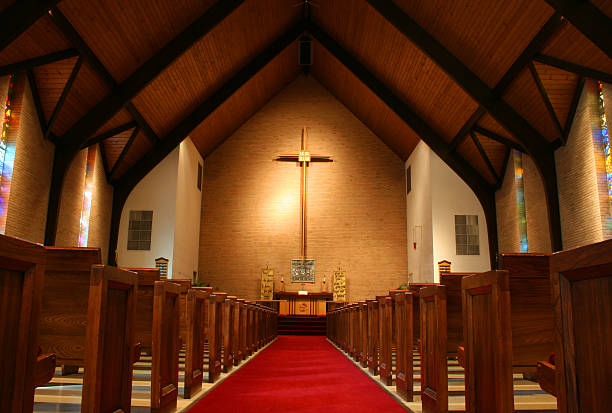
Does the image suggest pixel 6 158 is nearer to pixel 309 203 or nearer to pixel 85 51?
pixel 85 51

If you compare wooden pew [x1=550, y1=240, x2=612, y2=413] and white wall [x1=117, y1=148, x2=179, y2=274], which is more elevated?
white wall [x1=117, y1=148, x2=179, y2=274]

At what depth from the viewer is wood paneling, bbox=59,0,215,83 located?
8.45 meters

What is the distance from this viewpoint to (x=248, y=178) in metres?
16.5

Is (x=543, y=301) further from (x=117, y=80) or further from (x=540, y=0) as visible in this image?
(x=117, y=80)

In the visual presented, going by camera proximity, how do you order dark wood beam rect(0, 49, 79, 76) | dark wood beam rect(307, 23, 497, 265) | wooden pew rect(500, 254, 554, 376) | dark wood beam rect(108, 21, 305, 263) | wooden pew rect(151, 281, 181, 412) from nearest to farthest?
wooden pew rect(151, 281, 181, 412) < wooden pew rect(500, 254, 554, 376) < dark wood beam rect(0, 49, 79, 76) < dark wood beam rect(307, 23, 497, 265) < dark wood beam rect(108, 21, 305, 263)

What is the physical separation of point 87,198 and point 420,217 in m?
8.20

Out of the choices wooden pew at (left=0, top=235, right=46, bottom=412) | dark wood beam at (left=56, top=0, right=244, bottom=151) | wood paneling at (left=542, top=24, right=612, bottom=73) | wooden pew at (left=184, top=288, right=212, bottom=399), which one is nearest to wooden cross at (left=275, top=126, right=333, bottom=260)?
dark wood beam at (left=56, top=0, right=244, bottom=151)

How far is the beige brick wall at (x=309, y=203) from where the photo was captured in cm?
1584

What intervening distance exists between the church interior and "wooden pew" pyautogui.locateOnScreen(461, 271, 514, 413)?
1 cm

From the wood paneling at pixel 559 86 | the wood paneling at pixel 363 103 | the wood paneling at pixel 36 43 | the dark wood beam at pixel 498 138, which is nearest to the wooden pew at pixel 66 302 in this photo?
the wood paneling at pixel 36 43

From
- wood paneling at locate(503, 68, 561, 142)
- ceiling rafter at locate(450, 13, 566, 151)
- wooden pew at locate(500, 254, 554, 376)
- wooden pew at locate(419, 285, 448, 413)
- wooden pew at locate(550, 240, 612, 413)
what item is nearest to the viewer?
wooden pew at locate(550, 240, 612, 413)

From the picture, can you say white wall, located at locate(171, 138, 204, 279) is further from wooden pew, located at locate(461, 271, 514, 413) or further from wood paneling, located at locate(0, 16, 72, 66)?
wooden pew, located at locate(461, 271, 514, 413)

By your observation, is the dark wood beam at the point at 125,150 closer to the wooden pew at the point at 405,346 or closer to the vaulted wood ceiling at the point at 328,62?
the vaulted wood ceiling at the point at 328,62

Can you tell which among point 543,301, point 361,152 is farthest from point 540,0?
point 361,152
